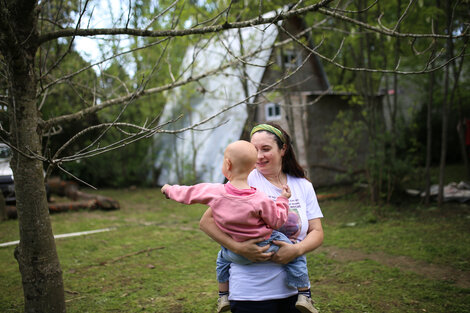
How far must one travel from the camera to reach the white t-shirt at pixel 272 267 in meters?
1.99

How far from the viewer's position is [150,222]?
26.0ft

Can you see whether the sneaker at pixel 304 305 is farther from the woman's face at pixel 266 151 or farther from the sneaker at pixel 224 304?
the woman's face at pixel 266 151

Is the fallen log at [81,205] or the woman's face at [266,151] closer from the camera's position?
the woman's face at [266,151]

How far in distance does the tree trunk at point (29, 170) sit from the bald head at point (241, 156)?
1629 millimetres

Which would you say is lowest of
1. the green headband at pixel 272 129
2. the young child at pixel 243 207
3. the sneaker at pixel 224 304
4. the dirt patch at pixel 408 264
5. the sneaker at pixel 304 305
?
the dirt patch at pixel 408 264

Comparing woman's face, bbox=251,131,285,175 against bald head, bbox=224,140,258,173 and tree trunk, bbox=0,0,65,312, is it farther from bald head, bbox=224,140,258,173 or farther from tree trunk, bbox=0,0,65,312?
tree trunk, bbox=0,0,65,312

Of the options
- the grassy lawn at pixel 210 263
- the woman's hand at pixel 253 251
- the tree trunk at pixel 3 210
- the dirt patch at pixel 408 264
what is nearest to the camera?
the woman's hand at pixel 253 251

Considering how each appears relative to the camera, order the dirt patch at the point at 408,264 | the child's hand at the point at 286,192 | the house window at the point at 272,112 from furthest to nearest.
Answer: the house window at the point at 272,112, the dirt patch at the point at 408,264, the child's hand at the point at 286,192

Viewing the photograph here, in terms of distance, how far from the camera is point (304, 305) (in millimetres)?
2006

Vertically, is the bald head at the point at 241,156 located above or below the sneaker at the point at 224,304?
above

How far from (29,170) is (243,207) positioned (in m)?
1.88

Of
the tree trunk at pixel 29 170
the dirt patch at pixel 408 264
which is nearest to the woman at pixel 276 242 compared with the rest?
the tree trunk at pixel 29 170

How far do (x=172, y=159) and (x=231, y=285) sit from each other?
38.9ft

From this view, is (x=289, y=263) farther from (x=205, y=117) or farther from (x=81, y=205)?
(x=205, y=117)
